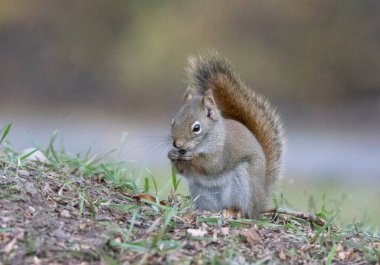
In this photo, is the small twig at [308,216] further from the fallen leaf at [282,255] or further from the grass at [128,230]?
the fallen leaf at [282,255]

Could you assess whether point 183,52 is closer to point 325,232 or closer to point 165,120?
point 165,120

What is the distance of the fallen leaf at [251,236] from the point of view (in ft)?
12.3

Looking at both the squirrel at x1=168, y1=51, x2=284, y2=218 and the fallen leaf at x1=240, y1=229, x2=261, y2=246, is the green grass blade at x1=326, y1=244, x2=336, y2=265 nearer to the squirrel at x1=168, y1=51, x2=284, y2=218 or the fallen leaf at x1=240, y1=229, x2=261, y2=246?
the fallen leaf at x1=240, y1=229, x2=261, y2=246

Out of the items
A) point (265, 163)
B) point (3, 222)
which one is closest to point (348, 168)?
point (265, 163)

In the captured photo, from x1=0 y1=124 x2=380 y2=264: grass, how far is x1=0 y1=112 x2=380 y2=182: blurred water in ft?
15.9

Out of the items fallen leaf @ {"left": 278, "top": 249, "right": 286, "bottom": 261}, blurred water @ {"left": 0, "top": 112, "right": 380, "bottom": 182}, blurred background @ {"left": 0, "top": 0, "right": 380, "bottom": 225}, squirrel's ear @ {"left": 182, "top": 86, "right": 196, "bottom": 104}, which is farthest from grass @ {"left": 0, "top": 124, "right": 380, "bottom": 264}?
blurred background @ {"left": 0, "top": 0, "right": 380, "bottom": 225}

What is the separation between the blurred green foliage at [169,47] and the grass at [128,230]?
733cm

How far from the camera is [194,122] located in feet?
14.6

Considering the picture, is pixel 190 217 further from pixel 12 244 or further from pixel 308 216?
pixel 12 244

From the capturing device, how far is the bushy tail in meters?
4.80

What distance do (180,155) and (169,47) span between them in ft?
25.2

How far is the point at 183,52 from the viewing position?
1198 cm

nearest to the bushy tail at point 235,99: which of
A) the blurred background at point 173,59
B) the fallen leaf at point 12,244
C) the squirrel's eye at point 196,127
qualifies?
the squirrel's eye at point 196,127

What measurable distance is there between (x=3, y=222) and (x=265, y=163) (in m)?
1.64
